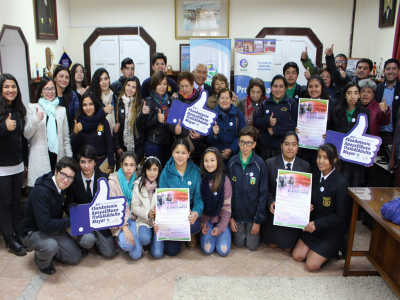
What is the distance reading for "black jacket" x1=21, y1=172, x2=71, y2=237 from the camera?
254 centimetres

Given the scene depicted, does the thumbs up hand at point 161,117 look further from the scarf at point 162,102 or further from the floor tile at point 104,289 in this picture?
the floor tile at point 104,289

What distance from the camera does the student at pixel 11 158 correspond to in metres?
2.69

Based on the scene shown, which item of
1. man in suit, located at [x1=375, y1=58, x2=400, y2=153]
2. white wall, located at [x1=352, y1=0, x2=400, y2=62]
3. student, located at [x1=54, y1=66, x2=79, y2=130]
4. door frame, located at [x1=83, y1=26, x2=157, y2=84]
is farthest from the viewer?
door frame, located at [x1=83, y1=26, x2=157, y2=84]

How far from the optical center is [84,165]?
2771 mm

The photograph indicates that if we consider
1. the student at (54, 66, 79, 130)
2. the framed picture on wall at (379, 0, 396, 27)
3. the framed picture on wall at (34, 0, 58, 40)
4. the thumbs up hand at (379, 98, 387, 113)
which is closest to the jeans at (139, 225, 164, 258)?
the student at (54, 66, 79, 130)

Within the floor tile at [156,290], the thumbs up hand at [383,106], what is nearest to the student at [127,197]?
the floor tile at [156,290]

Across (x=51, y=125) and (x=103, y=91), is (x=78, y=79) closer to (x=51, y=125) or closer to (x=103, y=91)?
(x=103, y=91)

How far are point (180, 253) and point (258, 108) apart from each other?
1761 millimetres

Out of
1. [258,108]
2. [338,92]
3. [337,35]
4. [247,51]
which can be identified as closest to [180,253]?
[258,108]

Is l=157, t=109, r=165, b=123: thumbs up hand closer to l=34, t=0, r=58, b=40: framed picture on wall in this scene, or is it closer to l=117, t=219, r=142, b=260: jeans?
l=117, t=219, r=142, b=260: jeans

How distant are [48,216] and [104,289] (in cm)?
72

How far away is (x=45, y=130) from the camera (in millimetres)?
3039

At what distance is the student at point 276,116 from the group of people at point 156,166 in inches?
0.4

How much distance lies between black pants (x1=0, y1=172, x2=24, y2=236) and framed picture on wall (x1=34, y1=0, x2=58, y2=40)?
3762 millimetres
